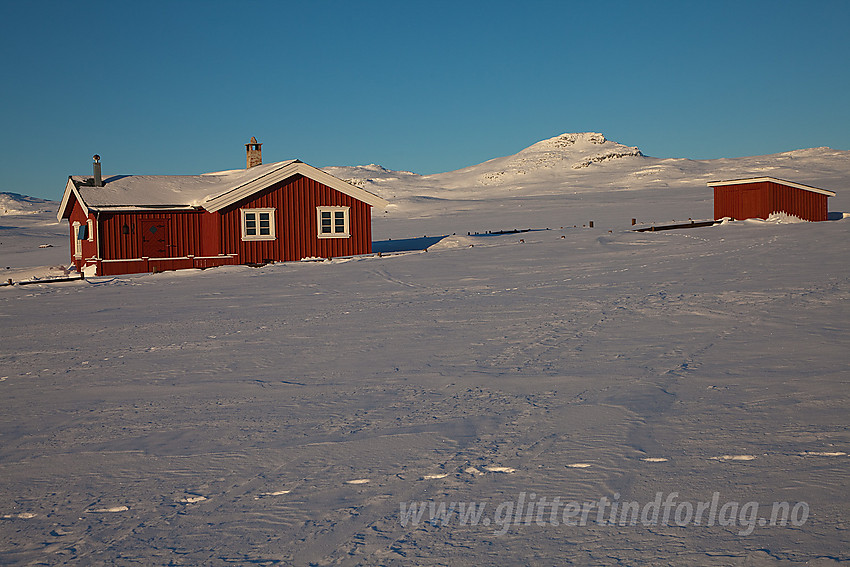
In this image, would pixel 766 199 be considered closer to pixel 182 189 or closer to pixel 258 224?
pixel 258 224

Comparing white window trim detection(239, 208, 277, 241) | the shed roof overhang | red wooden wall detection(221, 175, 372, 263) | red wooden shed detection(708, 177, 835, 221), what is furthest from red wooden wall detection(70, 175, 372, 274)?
red wooden shed detection(708, 177, 835, 221)

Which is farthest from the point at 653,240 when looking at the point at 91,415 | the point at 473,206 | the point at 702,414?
the point at 473,206

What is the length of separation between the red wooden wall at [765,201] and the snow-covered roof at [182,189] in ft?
60.0

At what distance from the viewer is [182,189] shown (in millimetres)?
30266

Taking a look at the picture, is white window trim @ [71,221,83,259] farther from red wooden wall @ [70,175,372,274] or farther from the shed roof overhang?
the shed roof overhang

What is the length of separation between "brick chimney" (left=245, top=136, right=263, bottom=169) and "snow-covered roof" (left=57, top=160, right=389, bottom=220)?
2.20 m

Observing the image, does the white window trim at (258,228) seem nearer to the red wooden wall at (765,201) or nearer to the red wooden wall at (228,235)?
the red wooden wall at (228,235)

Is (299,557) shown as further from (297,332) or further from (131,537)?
(297,332)

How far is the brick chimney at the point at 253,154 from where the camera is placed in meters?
34.5

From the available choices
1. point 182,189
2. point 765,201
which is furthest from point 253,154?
point 765,201

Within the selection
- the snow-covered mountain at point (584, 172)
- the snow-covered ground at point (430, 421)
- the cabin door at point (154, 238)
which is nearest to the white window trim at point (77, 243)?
the cabin door at point (154, 238)

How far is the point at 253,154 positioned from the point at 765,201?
2590 centimetres

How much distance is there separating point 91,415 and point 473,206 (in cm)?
6991

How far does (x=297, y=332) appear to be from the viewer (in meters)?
12.6
